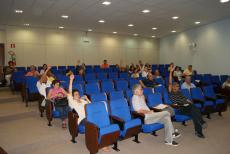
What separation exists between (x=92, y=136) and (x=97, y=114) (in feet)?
1.46

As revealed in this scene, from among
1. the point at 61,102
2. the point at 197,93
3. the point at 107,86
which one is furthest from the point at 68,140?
the point at 197,93

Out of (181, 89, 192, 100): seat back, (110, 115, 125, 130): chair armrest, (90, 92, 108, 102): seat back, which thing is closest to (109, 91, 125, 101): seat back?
(90, 92, 108, 102): seat back

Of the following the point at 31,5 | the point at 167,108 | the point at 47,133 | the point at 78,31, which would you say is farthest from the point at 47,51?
the point at 167,108

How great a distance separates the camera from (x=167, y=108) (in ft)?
15.0

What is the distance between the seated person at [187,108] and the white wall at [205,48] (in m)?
6.54

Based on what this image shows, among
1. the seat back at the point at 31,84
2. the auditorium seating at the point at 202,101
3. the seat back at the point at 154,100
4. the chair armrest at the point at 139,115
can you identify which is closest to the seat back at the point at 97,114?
the chair armrest at the point at 139,115

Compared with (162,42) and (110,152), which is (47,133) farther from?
(162,42)

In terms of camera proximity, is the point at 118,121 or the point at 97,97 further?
the point at 97,97

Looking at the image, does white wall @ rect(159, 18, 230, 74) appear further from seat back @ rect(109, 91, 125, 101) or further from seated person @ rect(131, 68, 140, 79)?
seat back @ rect(109, 91, 125, 101)

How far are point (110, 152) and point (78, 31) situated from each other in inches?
435

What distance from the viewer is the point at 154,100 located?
15.9 ft

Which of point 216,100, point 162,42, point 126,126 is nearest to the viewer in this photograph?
point 126,126

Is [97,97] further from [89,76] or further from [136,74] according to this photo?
[136,74]

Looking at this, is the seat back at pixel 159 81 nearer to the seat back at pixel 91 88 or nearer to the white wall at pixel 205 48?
the seat back at pixel 91 88
